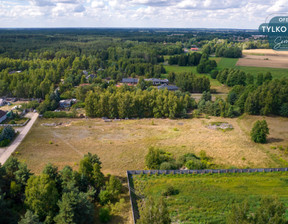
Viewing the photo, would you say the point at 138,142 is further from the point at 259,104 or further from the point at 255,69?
the point at 255,69

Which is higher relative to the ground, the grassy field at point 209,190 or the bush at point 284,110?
the bush at point 284,110

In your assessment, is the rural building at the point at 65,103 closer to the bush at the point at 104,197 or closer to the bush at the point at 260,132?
the bush at the point at 104,197

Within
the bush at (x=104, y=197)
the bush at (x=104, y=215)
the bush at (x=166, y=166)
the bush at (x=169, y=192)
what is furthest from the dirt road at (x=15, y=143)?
the bush at (x=169, y=192)

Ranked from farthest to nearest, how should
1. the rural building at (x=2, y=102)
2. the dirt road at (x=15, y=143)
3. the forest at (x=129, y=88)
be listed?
the rural building at (x=2, y=102) < the forest at (x=129, y=88) < the dirt road at (x=15, y=143)

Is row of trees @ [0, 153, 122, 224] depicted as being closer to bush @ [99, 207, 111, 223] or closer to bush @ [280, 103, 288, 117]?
bush @ [99, 207, 111, 223]

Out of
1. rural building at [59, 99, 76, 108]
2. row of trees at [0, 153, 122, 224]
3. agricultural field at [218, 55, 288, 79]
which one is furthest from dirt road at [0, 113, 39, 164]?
agricultural field at [218, 55, 288, 79]

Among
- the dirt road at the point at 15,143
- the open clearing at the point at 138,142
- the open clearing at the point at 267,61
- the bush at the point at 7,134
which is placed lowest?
the open clearing at the point at 138,142
